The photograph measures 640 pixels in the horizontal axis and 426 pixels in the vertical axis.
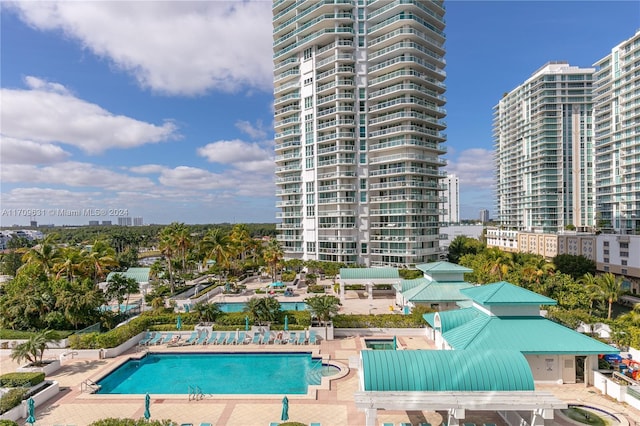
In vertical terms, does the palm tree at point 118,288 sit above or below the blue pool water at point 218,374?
above

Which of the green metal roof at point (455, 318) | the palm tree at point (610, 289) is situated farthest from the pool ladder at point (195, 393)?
the palm tree at point (610, 289)

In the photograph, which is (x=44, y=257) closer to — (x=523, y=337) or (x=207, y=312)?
(x=207, y=312)

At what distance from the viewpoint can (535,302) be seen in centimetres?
2177

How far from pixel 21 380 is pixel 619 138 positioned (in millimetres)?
98710

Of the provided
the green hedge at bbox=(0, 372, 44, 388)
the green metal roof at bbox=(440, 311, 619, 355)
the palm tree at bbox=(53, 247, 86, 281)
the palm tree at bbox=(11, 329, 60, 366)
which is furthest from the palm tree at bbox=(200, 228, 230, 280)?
the green metal roof at bbox=(440, 311, 619, 355)

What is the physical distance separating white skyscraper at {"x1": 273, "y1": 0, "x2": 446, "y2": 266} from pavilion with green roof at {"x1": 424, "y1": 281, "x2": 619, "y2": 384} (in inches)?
1329

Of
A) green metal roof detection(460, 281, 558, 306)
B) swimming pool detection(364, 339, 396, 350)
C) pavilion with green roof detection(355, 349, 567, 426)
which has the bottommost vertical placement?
swimming pool detection(364, 339, 396, 350)

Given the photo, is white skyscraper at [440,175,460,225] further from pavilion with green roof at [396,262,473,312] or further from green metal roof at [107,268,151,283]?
green metal roof at [107,268,151,283]

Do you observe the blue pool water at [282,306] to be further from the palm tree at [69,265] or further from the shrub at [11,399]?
the shrub at [11,399]

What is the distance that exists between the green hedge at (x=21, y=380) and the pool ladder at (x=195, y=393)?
Result: 795 cm

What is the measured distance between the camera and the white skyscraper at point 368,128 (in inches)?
2269

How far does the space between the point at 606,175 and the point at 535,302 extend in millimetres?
79687

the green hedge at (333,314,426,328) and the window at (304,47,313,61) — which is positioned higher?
the window at (304,47,313,61)

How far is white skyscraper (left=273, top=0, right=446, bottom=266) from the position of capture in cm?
5762
